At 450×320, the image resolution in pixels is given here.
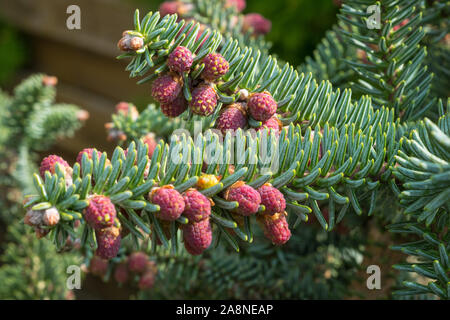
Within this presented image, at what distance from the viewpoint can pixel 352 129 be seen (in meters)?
0.39

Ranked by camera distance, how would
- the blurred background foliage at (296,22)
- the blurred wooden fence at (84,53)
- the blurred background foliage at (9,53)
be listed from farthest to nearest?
the blurred background foliage at (9,53) → the blurred wooden fence at (84,53) → the blurred background foliage at (296,22)

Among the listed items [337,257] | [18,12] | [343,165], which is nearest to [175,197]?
[343,165]

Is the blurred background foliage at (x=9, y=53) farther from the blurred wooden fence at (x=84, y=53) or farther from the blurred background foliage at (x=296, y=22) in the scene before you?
the blurred background foliage at (x=296, y=22)

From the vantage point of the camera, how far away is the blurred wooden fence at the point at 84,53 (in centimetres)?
196

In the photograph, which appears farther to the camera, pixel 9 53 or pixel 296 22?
pixel 9 53

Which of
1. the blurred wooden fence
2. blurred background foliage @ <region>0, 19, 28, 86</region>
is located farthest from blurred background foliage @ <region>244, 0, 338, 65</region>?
blurred background foliage @ <region>0, 19, 28, 86</region>

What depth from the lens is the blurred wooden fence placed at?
1.96m

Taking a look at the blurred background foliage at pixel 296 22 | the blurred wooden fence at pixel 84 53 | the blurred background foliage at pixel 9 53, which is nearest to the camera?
the blurred background foliage at pixel 296 22

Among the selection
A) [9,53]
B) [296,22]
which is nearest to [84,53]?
[9,53]

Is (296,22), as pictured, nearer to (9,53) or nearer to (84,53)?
(84,53)

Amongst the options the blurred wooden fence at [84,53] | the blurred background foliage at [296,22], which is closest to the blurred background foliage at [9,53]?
the blurred wooden fence at [84,53]

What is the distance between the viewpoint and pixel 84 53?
7.12ft

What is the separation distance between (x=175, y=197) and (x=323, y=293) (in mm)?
328

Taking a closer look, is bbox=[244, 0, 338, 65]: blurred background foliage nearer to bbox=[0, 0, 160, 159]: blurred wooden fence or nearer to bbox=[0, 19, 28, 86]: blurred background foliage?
bbox=[0, 0, 160, 159]: blurred wooden fence
